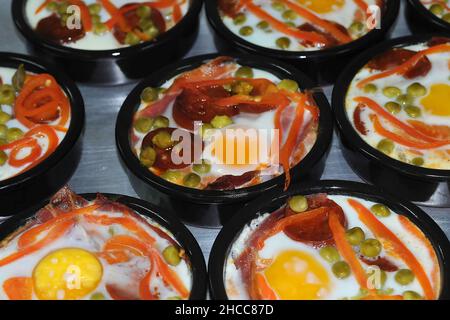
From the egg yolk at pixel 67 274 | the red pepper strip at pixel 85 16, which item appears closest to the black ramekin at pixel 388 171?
the egg yolk at pixel 67 274

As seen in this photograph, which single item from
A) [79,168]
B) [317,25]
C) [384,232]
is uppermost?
[317,25]

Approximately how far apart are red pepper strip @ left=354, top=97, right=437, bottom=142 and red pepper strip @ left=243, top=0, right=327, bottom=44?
56 cm

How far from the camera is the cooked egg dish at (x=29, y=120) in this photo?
452 centimetres

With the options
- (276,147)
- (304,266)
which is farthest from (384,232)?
(276,147)

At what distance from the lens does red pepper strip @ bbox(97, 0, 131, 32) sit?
205 inches

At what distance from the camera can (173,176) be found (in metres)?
4.32

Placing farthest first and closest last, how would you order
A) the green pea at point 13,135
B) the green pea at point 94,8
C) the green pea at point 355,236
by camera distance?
the green pea at point 94,8 → the green pea at point 13,135 → the green pea at point 355,236

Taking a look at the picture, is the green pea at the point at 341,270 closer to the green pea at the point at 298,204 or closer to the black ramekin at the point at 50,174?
the green pea at the point at 298,204

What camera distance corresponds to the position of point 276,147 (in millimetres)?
4387

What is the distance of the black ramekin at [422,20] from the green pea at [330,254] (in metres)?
1.91

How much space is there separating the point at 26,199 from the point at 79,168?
45 centimetres

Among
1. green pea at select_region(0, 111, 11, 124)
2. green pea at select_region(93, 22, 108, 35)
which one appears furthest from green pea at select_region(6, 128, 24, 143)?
green pea at select_region(93, 22, 108, 35)

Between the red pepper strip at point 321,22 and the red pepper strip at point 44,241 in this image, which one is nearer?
the red pepper strip at point 44,241
